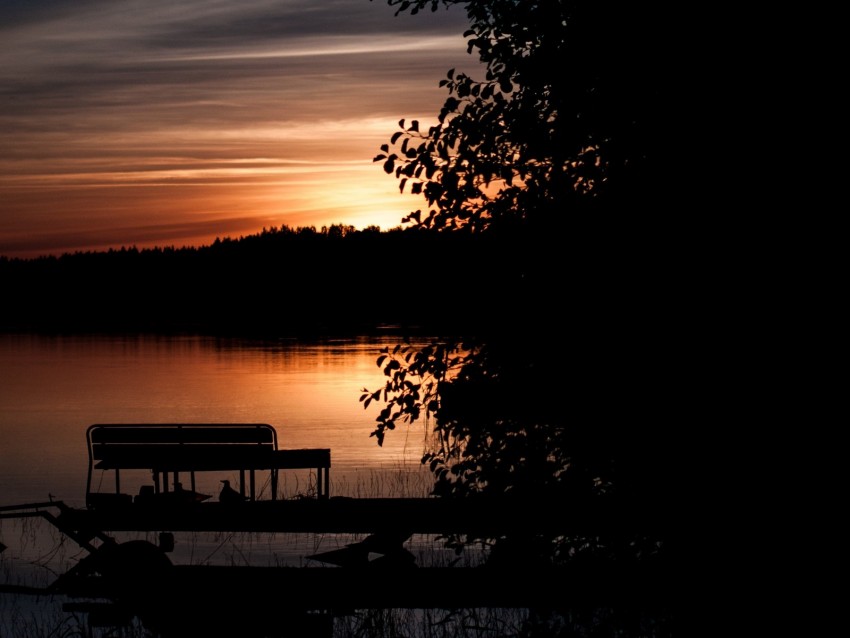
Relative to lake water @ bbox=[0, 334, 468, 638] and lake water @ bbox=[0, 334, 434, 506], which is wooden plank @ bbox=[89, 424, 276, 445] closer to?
lake water @ bbox=[0, 334, 468, 638]

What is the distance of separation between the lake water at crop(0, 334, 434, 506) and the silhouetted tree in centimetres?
1126

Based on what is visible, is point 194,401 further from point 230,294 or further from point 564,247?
point 230,294

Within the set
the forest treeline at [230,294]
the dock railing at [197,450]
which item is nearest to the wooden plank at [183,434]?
the dock railing at [197,450]

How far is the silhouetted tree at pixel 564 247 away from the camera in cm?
723

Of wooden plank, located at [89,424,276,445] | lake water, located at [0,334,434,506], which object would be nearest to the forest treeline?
lake water, located at [0,334,434,506]

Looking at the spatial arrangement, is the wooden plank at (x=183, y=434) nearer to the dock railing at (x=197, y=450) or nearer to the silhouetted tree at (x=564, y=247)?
the dock railing at (x=197, y=450)

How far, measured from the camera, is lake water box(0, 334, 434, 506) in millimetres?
28125

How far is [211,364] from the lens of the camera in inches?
2911

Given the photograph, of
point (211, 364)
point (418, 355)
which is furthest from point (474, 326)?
point (211, 364)

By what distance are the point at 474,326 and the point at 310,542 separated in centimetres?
1071

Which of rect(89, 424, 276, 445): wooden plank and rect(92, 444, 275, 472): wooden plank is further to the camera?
rect(89, 424, 276, 445): wooden plank

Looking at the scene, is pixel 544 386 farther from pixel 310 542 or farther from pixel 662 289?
pixel 310 542

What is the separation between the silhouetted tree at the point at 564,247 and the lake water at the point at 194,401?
1126 centimetres

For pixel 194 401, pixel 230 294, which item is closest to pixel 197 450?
pixel 194 401
